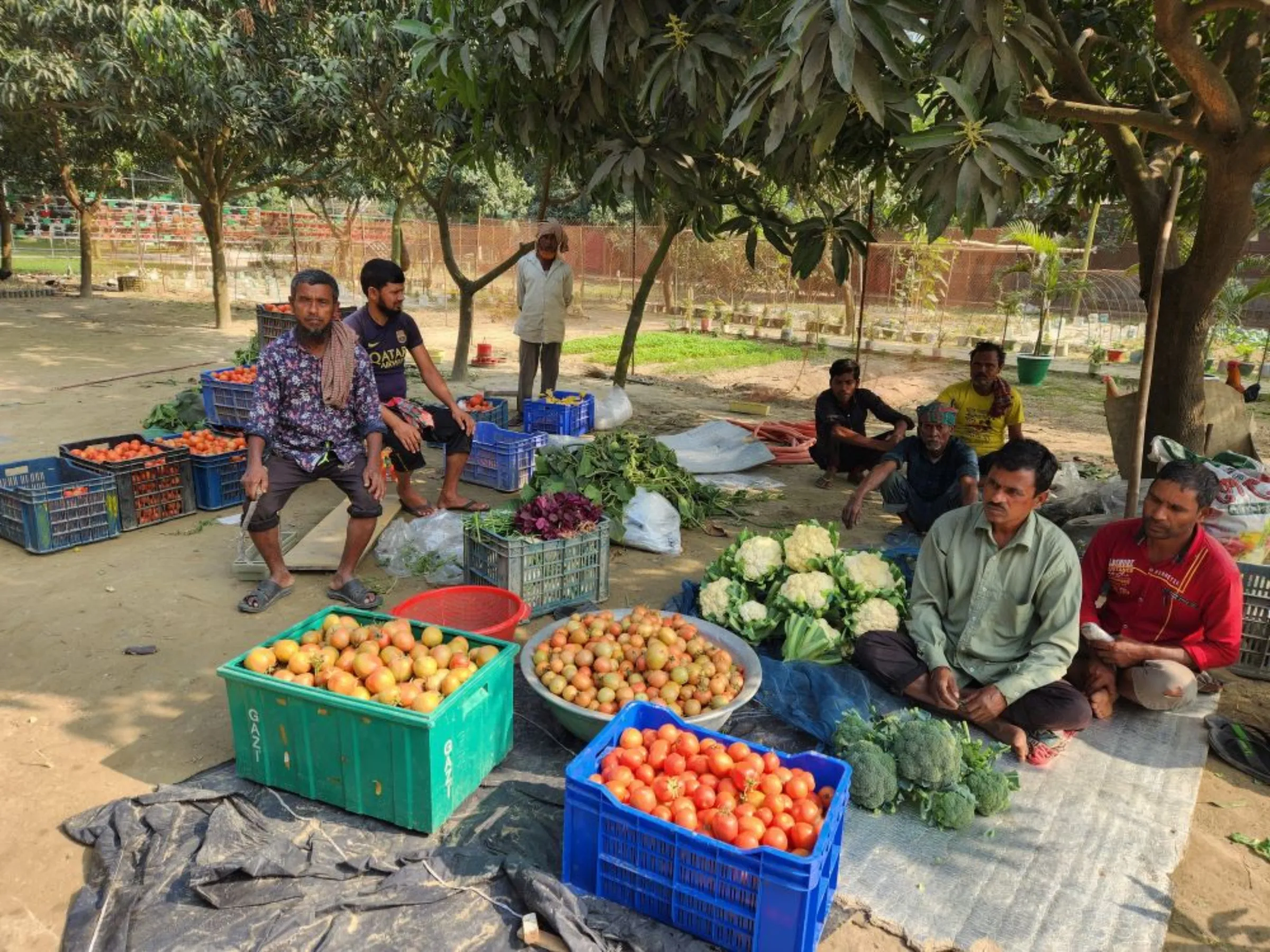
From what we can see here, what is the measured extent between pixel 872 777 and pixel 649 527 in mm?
2693

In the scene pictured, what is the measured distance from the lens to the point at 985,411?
584cm

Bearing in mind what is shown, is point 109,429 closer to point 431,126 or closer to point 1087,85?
point 431,126

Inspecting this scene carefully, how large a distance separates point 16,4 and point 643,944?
12991 millimetres

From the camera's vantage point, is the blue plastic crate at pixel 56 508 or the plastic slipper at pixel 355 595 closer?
the plastic slipper at pixel 355 595

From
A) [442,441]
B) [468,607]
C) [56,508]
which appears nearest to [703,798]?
[468,607]

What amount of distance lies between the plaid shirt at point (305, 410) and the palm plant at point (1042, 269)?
11127 mm

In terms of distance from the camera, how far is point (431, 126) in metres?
9.67

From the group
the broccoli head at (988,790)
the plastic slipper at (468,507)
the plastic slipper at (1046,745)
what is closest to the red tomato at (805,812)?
the broccoli head at (988,790)

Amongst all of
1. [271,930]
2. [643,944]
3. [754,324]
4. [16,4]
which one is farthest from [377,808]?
[754,324]

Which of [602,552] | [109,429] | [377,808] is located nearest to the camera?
[377,808]

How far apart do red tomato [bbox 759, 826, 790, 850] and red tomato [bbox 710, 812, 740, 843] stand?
76mm

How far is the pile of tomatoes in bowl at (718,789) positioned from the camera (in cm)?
232

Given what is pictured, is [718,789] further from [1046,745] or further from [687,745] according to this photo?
[1046,745]

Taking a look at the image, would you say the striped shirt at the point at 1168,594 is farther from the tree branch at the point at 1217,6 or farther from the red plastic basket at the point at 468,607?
the red plastic basket at the point at 468,607
